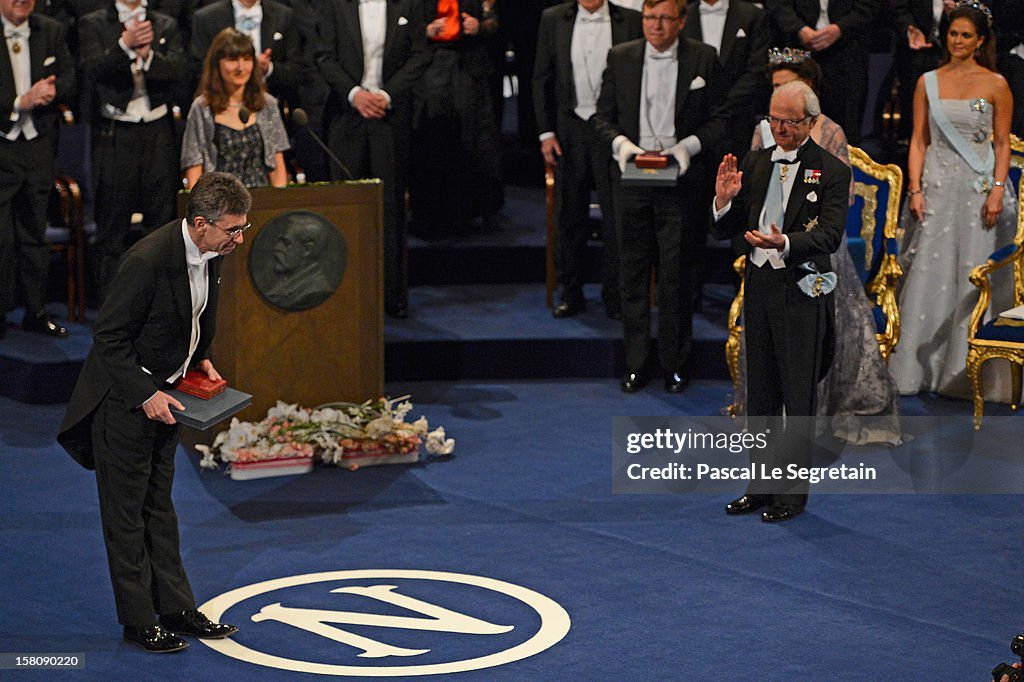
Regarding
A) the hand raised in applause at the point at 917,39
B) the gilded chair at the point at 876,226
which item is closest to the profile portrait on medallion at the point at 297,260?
the gilded chair at the point at 876,226

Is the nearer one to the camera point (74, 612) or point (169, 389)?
point (169, 389)

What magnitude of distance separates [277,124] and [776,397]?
2.89 metres

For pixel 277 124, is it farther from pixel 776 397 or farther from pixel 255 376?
pixel 776 397

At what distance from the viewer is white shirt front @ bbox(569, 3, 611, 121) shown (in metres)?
8.59

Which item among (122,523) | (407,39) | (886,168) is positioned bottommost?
(122,523)

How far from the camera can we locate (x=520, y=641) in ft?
17.0

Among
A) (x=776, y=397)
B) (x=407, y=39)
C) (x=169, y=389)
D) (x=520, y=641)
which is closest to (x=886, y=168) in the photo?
(x=776, y=397)

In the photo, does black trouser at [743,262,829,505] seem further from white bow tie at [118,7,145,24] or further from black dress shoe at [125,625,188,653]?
white bow tie at [118,7,145,24]

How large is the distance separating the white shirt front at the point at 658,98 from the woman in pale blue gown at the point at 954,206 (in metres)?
1.23

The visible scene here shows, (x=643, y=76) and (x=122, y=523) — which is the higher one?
(x=643, y=76)

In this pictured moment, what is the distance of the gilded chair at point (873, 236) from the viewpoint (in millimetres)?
7633

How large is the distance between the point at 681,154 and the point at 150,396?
3748 millimetres

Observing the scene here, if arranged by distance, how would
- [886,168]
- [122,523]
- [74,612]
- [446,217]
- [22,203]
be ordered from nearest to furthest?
1. [122,523]
2. [74,612]
3. [886,168]
4. [22,203]
5. [446,217]

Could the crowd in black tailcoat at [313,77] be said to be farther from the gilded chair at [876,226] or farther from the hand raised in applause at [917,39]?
the gilded chair at [876,226]
